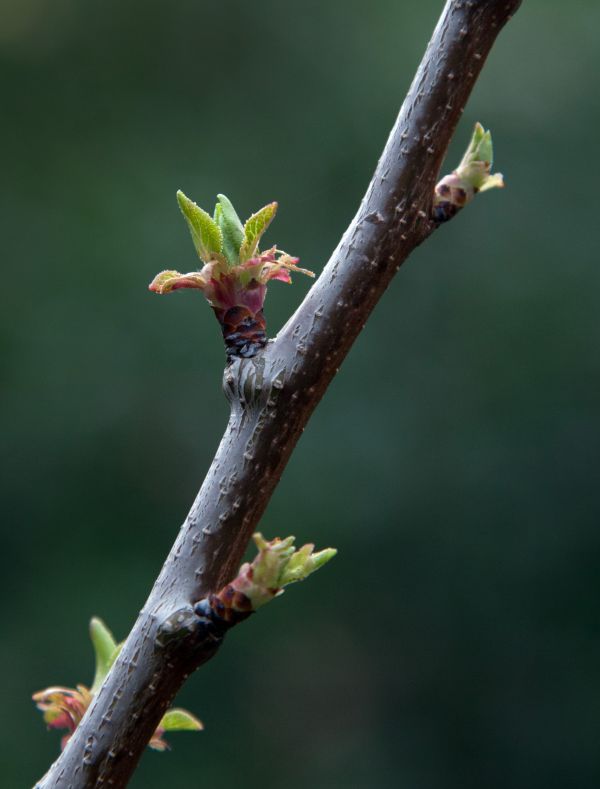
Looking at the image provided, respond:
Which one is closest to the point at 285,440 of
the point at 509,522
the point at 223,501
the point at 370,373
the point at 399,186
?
the point at 223,501

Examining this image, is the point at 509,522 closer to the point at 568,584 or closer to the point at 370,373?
the point at 568,584

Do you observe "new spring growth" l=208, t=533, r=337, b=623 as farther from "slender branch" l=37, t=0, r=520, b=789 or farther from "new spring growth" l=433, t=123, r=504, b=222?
"new spring growth" l=433, t=123, r=504, b=222

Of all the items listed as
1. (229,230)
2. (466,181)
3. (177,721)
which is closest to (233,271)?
(229,230)

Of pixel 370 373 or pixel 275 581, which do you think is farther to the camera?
pixel 370 373

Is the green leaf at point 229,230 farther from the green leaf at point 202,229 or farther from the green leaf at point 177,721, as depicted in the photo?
the green leaf at point 177,721

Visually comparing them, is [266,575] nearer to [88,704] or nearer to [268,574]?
[268,574]

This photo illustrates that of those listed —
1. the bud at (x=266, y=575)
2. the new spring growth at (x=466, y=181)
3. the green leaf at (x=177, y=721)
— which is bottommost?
the green leaf at (x=177, y=721)

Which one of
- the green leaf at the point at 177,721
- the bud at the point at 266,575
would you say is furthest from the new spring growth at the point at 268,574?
the green leaf at the point at 177,721
